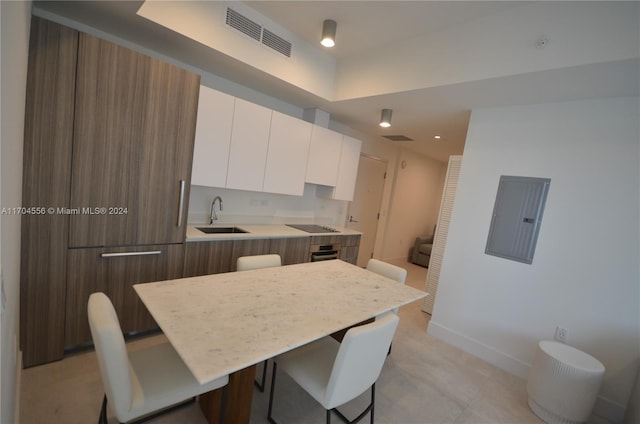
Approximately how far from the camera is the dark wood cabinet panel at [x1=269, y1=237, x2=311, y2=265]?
3125 millimetres

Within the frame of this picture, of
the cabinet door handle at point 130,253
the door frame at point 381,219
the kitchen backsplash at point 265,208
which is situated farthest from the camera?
the door frame at point 381,219

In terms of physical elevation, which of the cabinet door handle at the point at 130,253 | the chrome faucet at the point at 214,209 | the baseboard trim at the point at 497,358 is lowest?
the baseboard trim at the point at 497,358

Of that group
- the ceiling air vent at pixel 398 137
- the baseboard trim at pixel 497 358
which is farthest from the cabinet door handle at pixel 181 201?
the ceiling air vent at pixel 398 137

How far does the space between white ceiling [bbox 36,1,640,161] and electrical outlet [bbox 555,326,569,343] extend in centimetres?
193

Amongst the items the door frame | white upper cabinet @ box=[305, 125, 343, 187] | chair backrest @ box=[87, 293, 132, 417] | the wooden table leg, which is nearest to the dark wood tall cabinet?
chair backrest @ box=[87, 293, 132, 417]

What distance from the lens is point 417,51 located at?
8.39 ft

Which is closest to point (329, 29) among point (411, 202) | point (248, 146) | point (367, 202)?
point (248, 146)

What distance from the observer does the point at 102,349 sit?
1.09m

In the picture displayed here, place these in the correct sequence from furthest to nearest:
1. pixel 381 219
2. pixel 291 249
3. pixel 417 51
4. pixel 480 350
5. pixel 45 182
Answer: pixel 381 219, pixel 291 249, pixel 480 350, pixel 417 51, pixel 45 182

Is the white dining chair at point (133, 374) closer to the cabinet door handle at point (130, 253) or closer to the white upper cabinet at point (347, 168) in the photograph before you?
the cabinet door handle at point (130, 253)

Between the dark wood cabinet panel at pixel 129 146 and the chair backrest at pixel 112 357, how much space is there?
1134mm

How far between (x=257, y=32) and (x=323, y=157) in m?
1.55

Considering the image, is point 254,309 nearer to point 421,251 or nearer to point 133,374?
point 133,374

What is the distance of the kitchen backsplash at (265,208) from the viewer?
309cm
